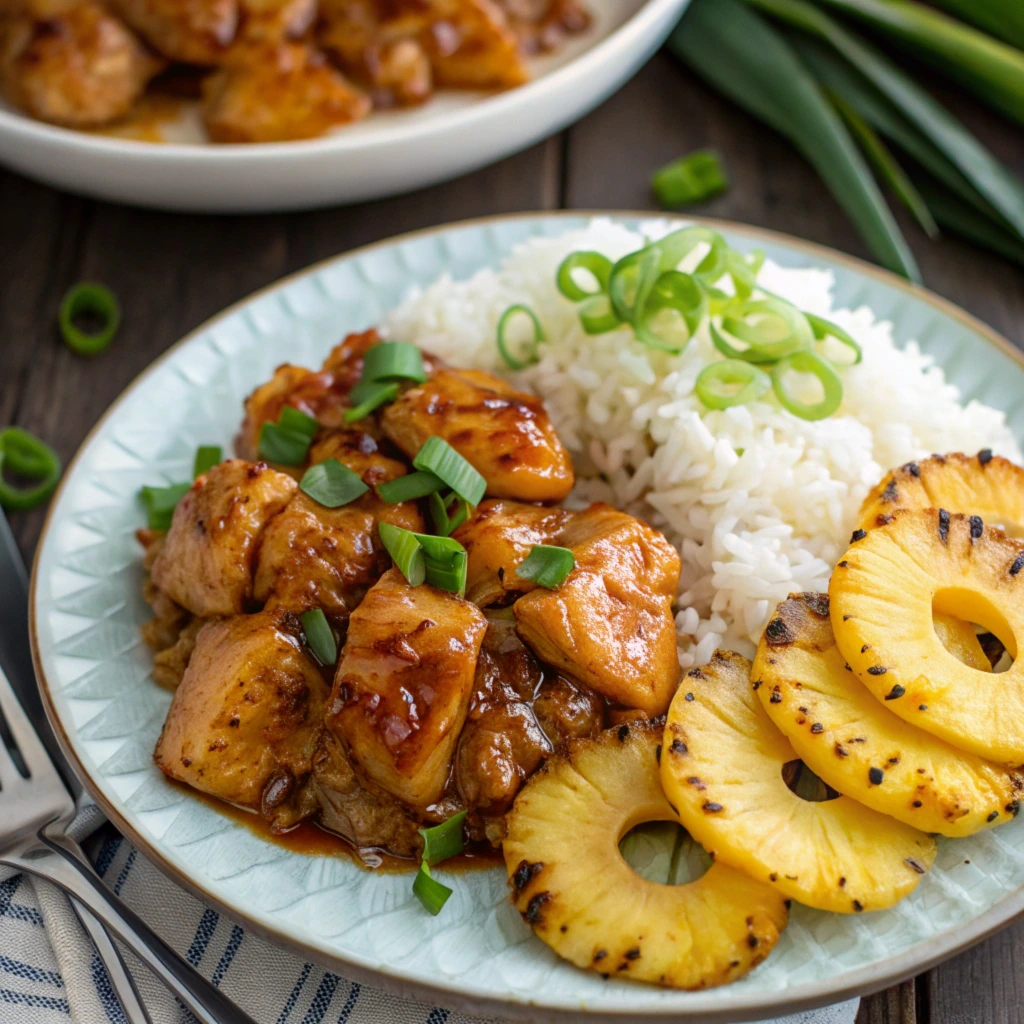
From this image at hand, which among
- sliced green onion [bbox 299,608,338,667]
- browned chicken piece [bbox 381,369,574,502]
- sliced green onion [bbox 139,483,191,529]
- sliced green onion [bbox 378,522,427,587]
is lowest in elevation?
sliced green onion [bbox 139,483,191,529]

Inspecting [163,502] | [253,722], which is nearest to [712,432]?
[253,722]

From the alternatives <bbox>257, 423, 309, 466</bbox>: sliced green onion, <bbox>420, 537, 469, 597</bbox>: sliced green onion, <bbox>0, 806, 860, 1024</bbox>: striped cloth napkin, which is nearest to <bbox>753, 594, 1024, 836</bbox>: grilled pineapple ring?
<bbox>0, 806, 860, 1024</bbox>: striped cloth napkin

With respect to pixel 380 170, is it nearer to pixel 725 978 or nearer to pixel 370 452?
pixel 370 452

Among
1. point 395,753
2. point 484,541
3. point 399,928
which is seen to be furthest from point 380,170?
point 399,928

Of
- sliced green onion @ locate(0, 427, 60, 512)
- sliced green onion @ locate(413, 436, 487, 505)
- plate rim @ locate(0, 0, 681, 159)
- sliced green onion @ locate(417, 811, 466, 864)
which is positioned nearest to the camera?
sliced green onion @ locate(417, 811, 466, 864)

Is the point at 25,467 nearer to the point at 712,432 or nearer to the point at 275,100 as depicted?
the point at 275,100

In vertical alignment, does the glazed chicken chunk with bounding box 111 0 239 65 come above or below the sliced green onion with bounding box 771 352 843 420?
below

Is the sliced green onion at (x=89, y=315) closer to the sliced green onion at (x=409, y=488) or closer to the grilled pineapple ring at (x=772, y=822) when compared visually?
the sliced green onion at (x=409, y=488)

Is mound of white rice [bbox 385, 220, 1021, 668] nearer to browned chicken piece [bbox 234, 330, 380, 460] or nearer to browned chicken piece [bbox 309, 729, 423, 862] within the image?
browned chicken piece [bbox 234, 330, 380, 460]
